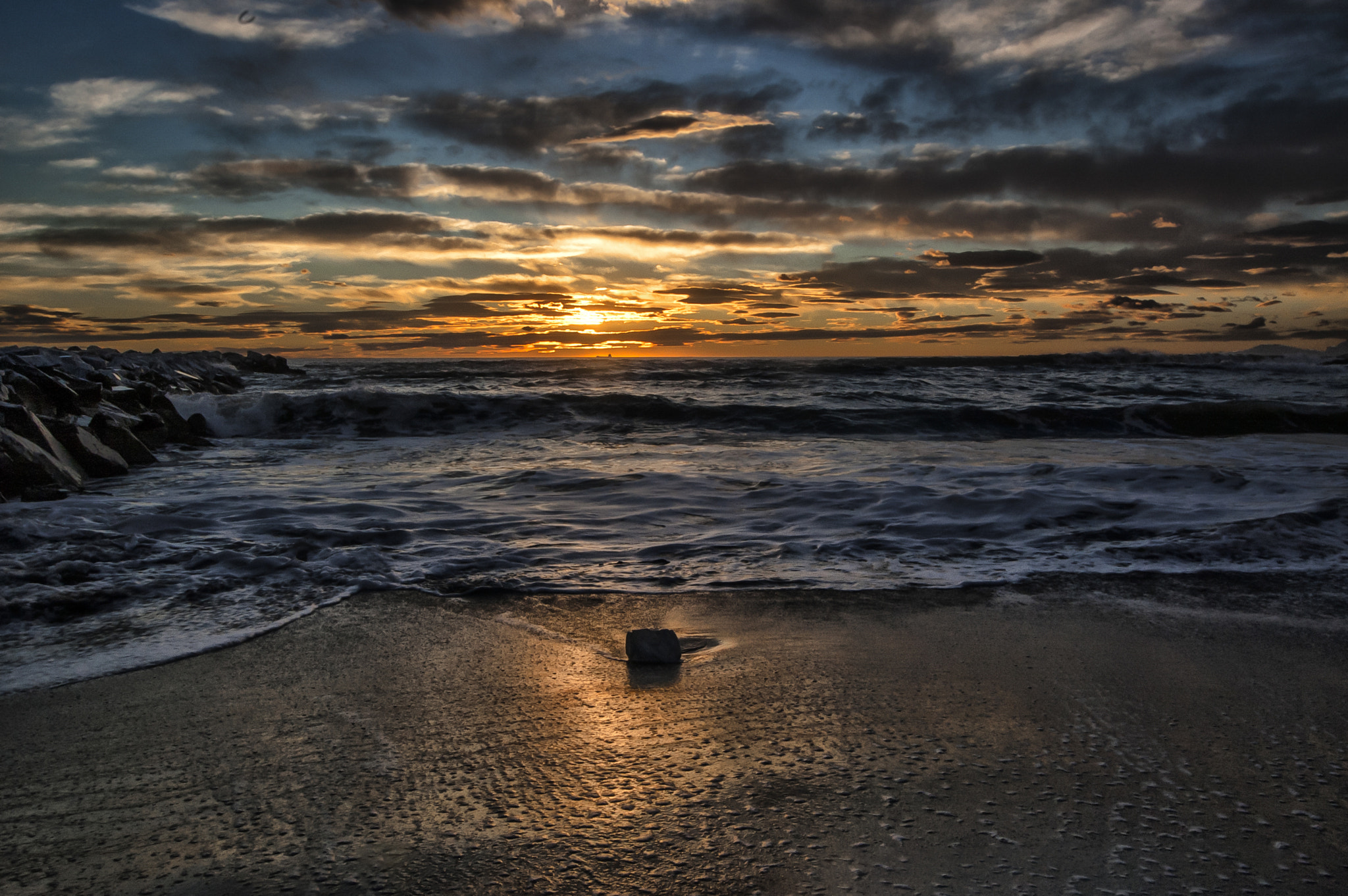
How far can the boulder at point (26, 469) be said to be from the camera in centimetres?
477

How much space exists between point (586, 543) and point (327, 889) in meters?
2.89

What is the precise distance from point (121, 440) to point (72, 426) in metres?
0.59

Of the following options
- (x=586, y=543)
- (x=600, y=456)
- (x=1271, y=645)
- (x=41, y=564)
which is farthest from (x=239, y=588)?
(x=600, y=456)

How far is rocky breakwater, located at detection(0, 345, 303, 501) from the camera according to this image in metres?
4.95

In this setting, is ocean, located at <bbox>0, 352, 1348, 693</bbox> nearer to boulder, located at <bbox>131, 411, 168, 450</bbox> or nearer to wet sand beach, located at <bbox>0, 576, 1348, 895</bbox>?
boulder, located at <bbox>131, 411, 168, 450</bbox>

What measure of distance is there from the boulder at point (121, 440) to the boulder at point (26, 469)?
137 centimetres

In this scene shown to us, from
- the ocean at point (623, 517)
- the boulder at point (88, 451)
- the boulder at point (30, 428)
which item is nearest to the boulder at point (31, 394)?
the ocean at point (623, 517)

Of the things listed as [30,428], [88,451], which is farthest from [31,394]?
[30,428]

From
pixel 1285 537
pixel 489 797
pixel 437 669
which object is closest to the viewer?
pixel 489 797

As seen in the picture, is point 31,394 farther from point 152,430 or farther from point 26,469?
point 26,469

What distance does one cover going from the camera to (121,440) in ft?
21.9

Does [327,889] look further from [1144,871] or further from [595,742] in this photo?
[1144,871]

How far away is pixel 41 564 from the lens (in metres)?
3.32

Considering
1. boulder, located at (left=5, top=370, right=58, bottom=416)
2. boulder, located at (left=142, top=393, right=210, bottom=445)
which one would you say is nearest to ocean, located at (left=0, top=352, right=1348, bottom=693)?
boulder, located at (left=142, top=393, right=210, bottom=445)
